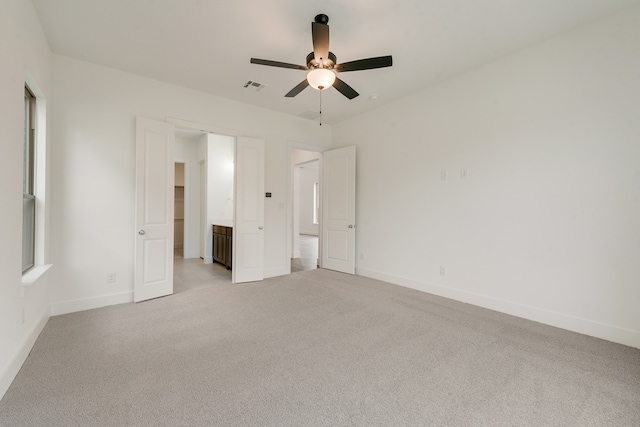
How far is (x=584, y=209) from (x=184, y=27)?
4.30m

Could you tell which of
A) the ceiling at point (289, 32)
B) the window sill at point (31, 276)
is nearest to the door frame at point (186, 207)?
the ceiling at point (289, 32)

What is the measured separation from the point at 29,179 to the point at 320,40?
3.11m

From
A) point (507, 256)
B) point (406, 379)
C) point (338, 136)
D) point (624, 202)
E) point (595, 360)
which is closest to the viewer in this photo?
point (406, 379)

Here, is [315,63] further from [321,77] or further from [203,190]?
[203,190]

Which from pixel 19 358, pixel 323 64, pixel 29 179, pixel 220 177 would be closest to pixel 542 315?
pixel 323 64

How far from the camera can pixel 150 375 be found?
1962 mm

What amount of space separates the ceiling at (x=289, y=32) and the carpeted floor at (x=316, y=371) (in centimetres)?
295

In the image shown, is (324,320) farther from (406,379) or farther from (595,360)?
(595,360)

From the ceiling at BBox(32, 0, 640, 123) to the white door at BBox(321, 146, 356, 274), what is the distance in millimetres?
1774

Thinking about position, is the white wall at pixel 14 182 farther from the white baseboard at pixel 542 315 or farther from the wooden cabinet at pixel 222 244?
the white baseboard at pixel 542 315

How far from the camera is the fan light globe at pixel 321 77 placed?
2.50 m

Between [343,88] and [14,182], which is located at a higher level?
[343,88]

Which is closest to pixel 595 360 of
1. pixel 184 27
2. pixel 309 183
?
pixel 184 27

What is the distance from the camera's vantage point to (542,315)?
295 cm
